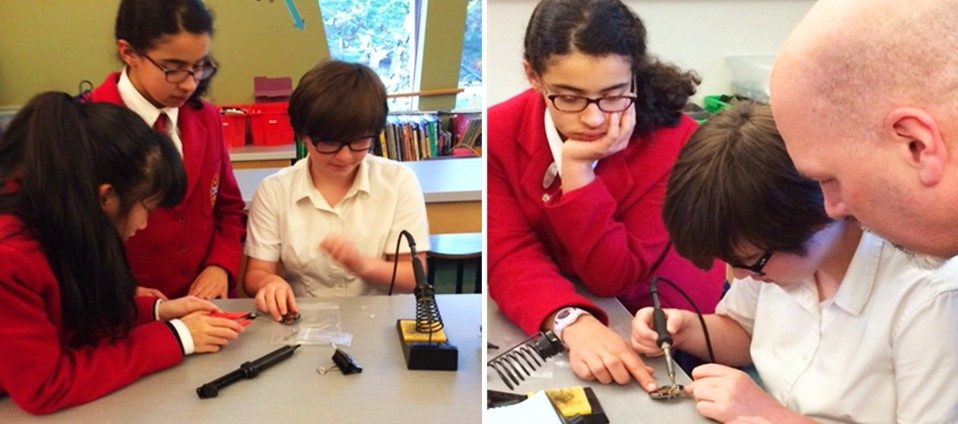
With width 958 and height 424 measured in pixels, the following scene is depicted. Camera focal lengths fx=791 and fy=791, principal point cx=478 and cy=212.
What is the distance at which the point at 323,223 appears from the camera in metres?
1.42

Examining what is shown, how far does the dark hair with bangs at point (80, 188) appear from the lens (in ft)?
3.20

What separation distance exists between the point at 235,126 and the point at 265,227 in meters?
1.86

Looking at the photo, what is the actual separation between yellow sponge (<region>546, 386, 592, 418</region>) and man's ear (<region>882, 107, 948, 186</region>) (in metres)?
0.39

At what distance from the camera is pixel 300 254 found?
4.59 feet

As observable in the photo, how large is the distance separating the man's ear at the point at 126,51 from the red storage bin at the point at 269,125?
1.78m

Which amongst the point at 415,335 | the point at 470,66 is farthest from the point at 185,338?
the point at 470,66

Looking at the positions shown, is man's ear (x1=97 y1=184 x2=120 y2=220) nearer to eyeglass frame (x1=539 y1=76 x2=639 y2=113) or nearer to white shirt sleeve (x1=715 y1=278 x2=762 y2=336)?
eyeglass frame (x1=539 y1=76 x2=639 y2=113)

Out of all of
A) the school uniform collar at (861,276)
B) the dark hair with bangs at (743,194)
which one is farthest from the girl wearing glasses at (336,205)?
the school uniform collar at (861,276)

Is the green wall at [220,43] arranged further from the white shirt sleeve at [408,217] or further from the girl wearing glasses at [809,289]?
the girl wearing glasses at [809,289]

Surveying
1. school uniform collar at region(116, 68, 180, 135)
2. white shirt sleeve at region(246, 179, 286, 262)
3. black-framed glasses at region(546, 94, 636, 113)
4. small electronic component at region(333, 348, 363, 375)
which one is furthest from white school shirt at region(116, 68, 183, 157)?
black-framed glasses at region(546, 94, 636, 113)

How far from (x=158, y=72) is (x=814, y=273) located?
1.04m

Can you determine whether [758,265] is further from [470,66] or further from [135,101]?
[470,66]

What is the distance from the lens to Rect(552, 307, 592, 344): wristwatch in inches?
38.7

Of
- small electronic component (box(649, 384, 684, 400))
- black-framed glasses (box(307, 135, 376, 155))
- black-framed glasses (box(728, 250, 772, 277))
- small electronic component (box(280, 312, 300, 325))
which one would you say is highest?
black-framed glasses (box(307, 135, 376, 155))
